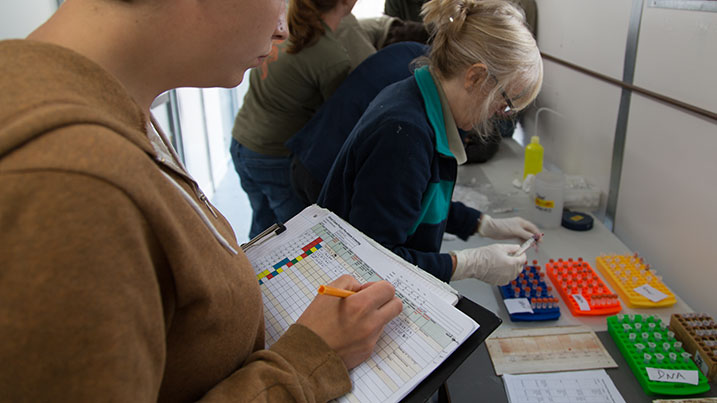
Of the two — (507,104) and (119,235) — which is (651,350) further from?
(119,235)

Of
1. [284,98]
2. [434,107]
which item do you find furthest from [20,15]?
[434,107]

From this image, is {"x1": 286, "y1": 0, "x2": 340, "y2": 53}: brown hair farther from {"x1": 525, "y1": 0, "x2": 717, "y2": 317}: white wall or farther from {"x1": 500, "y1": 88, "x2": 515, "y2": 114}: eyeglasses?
{"x1": 525, "y1": 0, "x2": 717, "y2": 317}: white wall

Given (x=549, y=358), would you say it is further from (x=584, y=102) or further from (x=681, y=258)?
(x=584, y=102)

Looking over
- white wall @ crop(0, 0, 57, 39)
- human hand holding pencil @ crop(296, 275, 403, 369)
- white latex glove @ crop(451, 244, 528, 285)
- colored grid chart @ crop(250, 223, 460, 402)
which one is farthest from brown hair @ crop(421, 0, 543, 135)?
white wall @ crop(0, 0, 57, 39)

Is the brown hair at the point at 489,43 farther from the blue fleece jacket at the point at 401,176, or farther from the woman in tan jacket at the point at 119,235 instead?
the woman in tan jacket at the point at 119,235

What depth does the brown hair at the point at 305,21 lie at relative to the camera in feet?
5.28

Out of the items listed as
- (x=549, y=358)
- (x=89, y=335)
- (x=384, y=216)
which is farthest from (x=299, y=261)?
(x=549, y=358)

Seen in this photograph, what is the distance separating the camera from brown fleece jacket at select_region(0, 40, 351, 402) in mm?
284

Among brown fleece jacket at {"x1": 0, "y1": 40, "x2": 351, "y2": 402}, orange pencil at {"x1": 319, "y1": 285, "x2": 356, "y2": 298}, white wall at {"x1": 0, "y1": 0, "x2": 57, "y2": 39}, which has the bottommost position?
orange pencil at {"x1": 319, "y1": 285, "x2": 356, "y2": 298}

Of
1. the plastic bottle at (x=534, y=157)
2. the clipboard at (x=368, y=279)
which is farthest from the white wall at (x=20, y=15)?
the plastic bottle at (x=534, y=157)

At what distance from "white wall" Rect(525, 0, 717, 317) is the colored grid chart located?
92cm

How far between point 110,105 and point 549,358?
953 mm

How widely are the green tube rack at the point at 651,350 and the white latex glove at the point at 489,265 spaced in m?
0.24

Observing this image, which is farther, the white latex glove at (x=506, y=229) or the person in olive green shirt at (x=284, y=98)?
the person in olive green shirt at (x=284, y=98)
